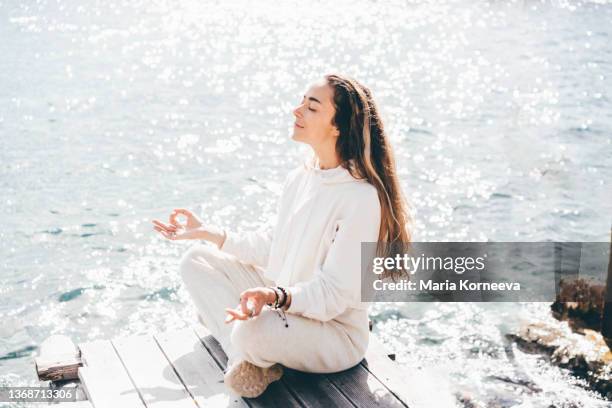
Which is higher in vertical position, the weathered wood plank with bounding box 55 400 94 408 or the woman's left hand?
the woman's left hand

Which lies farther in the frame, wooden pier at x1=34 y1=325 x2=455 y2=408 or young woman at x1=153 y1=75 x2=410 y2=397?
wooden pier at x1=34 y1=325 x2=455 y2=408

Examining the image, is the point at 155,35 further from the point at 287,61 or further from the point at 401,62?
the point at 401,62

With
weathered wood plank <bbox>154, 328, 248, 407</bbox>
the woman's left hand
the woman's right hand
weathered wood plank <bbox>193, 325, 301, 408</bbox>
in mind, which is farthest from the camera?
the woman's right hand

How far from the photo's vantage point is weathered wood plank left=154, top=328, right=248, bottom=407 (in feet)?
15.9

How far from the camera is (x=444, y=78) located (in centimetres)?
2078

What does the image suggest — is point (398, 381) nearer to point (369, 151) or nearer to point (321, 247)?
point (321, 247)

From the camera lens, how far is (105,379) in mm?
5129

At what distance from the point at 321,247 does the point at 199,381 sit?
3.88ft

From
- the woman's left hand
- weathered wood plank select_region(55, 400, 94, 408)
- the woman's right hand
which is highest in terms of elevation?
the woman's right hand

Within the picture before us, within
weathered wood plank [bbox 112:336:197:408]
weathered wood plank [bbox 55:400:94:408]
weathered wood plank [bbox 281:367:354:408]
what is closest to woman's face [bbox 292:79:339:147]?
weathered wood plank [bbox 281:367:354:408]

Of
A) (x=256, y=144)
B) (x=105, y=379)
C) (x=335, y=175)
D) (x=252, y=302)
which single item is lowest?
(x=105, y=379)

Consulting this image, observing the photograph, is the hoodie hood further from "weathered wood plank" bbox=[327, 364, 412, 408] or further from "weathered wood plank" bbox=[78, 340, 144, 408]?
"weathered wood plank" bbox=[78, 340, 144, 408]

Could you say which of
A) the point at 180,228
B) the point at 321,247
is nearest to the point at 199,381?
the point at 180,228

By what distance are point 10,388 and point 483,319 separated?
5.29 m
